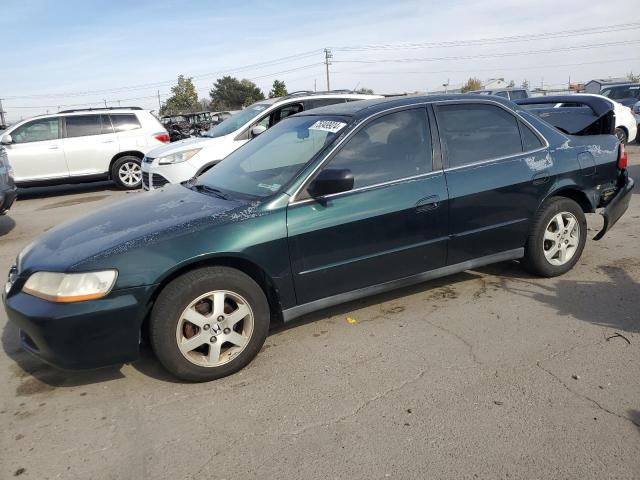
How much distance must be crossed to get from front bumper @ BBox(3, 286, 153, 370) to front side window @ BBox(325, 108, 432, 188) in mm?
1552

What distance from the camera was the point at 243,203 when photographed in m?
3.34

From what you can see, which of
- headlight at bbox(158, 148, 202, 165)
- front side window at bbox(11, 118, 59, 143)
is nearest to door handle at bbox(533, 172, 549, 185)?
headlight at bbox(158, 148, 202, 165)

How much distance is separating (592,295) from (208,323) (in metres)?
3.08

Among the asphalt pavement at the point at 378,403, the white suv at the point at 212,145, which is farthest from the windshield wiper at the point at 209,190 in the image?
the white suv at the point at 212,145

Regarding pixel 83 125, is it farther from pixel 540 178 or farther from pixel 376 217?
pixel 540 178

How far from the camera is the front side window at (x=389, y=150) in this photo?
354 centimetres

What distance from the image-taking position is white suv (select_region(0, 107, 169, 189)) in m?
10.4

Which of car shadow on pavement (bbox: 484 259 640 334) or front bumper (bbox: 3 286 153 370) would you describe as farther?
car shadow on pavement (bbox: 484 259 640 334)

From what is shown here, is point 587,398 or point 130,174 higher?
point 130,174

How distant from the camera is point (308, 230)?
3279mm

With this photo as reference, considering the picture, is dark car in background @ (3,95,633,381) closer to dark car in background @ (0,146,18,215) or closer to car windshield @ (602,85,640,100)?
dark car in background @ (0,146,18,215)

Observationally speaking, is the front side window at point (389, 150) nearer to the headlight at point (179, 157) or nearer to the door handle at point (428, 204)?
the door handle at point (428, 204)

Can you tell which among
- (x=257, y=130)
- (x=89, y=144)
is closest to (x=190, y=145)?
(x=257, y=130)

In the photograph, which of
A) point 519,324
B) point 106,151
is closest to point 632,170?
point 519,324
